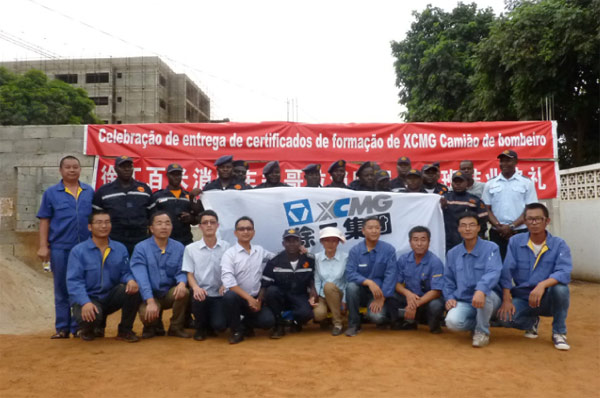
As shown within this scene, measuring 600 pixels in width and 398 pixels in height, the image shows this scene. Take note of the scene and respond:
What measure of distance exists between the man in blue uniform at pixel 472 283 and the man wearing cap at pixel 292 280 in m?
1.30

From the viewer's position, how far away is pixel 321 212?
5.60 meters

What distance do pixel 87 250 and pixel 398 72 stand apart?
1737cm

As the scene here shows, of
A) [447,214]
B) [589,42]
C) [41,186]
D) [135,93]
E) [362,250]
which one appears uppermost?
[135,93]

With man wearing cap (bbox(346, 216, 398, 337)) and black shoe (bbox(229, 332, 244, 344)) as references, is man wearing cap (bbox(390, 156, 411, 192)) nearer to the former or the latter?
man wearing cap (bbox(346, 216, 398, 337))

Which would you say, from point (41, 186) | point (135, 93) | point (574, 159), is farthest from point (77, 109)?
point (574, 159)

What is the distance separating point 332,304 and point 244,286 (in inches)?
34.0

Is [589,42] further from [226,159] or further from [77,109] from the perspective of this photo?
[77,109]

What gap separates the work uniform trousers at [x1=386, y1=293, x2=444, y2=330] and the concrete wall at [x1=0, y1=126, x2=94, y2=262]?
5.50 metres

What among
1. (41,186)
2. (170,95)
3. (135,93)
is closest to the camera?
(41,186)

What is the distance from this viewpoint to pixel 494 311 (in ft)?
14.7

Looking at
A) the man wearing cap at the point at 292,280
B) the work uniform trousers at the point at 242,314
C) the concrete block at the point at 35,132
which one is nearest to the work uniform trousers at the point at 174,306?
the work uniform trousers at the point at 242,314

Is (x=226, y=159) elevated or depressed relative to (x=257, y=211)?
elevated

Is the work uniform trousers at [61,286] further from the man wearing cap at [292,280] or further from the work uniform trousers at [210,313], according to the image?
the man wearing cap at [292,280]

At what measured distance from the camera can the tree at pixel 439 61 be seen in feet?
55.9
